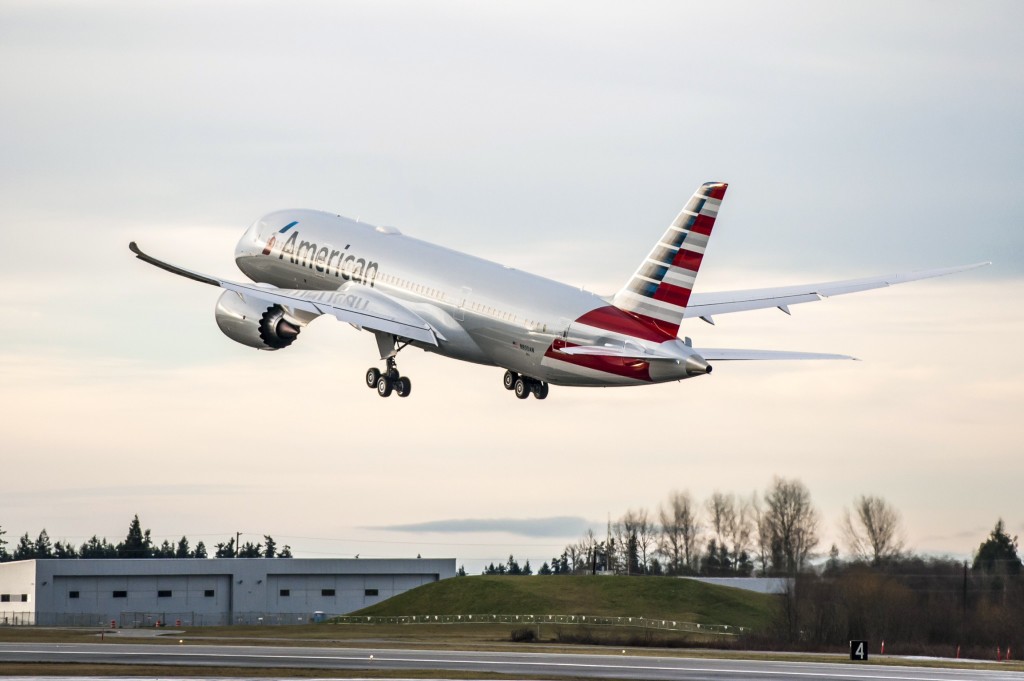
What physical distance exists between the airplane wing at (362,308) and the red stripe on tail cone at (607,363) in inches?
330

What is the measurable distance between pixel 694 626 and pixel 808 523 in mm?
24450

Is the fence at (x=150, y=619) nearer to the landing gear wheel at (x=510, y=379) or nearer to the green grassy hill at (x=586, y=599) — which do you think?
the green grassy hill at (x=586, y=599)

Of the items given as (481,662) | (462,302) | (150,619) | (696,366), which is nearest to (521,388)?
(462,302)

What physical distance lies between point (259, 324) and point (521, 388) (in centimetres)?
1258

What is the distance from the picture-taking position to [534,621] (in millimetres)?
Result: 117250

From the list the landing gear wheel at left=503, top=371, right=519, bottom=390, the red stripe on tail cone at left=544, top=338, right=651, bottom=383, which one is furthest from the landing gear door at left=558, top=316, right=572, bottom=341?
the landing gear wheel at left=503, top=371, right=519, bottom=390

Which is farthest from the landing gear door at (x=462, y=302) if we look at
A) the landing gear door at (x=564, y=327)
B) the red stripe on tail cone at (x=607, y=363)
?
the landing gear door at (x=564, y=327)

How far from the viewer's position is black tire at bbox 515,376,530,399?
65625 mm

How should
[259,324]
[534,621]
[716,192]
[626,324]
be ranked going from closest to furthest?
1. [716,192]
2. [626,324]
3. [259,324]
4. [534,621]

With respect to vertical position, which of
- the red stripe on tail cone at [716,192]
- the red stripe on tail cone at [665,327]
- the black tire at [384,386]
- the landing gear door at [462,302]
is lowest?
the black tire at [384,386]

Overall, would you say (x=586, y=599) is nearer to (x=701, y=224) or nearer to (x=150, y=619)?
(x=150, y=619)

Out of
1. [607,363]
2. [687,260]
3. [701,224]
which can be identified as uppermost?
[701,224]

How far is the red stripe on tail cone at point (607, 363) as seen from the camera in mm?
57094

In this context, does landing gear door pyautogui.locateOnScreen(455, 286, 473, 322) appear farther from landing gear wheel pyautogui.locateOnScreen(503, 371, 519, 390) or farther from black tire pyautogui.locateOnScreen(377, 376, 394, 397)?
black tire pyautogui.locateOnScreen(377, 376, 394, 397)
